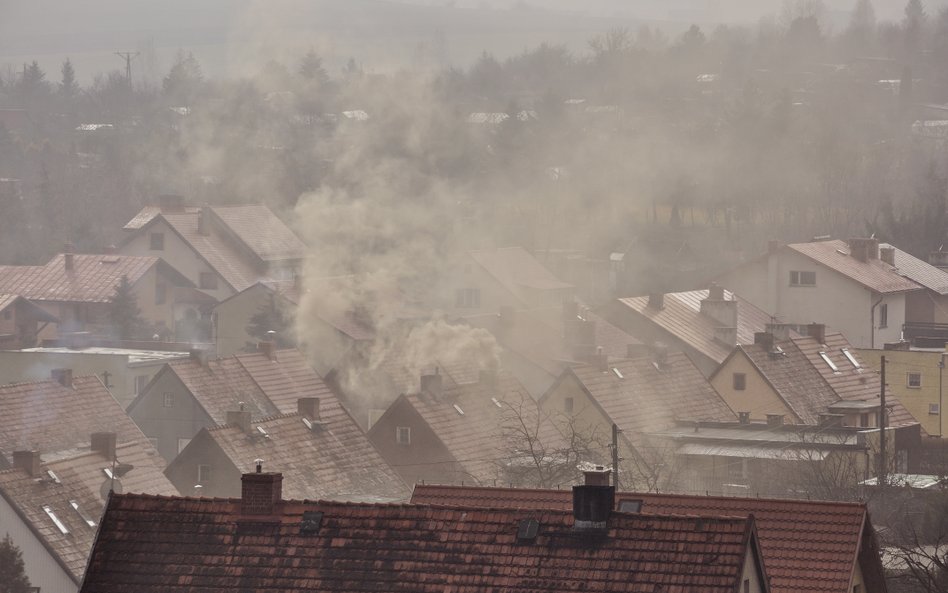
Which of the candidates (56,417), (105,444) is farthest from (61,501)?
(56,417)

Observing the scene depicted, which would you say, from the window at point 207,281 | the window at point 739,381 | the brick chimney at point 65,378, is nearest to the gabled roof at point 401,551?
the brick chimney at point 65,378

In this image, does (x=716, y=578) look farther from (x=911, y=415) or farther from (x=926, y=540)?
(x=911, y=415)

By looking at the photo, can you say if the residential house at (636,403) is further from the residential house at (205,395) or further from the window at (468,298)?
the window at (468,298)

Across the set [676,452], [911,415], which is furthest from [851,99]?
[676,452]

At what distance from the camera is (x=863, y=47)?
155750 millimetres

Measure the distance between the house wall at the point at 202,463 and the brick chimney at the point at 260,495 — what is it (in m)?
20.7

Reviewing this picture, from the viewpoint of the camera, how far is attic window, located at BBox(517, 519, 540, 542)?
787 inches

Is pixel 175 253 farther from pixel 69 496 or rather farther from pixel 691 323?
pixel 69 496

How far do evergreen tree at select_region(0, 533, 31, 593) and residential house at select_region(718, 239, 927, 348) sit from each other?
40.8m

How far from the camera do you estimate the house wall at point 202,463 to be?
137 feet

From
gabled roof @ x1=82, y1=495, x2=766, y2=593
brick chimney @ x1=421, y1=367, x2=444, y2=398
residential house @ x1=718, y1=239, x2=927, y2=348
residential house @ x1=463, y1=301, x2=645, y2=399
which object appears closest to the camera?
gabled roof @ x1=82, y1=495, x2=766, y2=593

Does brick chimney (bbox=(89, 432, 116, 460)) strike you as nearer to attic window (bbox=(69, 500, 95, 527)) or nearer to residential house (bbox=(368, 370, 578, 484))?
attic window (bbox=(69, 500, 95, 527))

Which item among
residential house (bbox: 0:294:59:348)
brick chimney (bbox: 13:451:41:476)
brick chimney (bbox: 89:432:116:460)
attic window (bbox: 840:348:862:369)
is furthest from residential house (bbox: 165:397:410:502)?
residential house (bbox: 0:294:59:348)

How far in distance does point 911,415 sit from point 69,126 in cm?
7839
